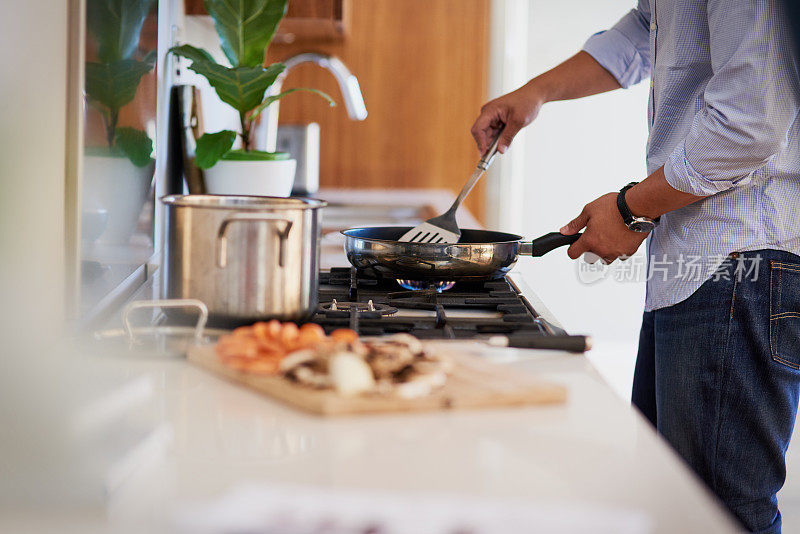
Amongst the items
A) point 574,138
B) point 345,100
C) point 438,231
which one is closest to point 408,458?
point 438,231

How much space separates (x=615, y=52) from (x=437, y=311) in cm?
90

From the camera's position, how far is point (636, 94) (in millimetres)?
4203

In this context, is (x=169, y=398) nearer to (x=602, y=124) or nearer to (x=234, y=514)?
(x=234, y=514)

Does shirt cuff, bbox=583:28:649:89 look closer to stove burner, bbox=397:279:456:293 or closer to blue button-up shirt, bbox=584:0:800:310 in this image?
blue button-up shirt, bbox=584:0:800:310

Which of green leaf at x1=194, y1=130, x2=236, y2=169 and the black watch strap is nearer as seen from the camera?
the black watch strap

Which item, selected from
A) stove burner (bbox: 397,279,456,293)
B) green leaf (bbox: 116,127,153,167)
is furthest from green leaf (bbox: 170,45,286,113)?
stove burner (bbox: 397,279,456,293)

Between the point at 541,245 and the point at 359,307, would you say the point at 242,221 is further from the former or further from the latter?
the point at 541,245

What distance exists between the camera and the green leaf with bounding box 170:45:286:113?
152cm

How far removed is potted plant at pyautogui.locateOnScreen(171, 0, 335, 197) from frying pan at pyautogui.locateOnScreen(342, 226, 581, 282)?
16.2 inches

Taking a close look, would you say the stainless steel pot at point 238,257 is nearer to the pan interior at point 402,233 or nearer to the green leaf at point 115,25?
the green leaf at point 115,25

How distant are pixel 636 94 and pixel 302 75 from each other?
169 centimetres

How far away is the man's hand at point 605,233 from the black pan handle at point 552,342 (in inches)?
19.9

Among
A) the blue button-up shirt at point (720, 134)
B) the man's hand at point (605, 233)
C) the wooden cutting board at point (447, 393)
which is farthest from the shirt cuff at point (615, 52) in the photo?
the wooden cutting board at point (447, 393)

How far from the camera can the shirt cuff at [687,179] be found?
48.4 inches
